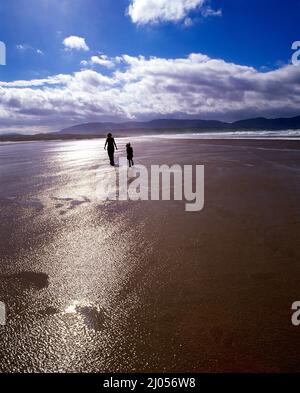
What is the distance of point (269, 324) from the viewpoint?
11.1 feet

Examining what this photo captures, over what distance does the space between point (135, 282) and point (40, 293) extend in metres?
1.37

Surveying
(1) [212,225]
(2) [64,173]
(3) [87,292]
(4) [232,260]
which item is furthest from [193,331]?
(2) [64,173]

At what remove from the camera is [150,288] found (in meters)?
4.18

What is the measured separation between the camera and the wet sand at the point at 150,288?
9.79ft

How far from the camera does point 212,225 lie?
6695 mm

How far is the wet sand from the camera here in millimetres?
2984

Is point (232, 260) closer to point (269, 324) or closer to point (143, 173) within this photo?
point (269, 324)

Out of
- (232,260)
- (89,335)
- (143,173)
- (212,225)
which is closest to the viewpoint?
(89,335)

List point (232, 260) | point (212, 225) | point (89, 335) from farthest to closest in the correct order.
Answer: point (212, 225) → point (232, 260) → point (89, 335)
